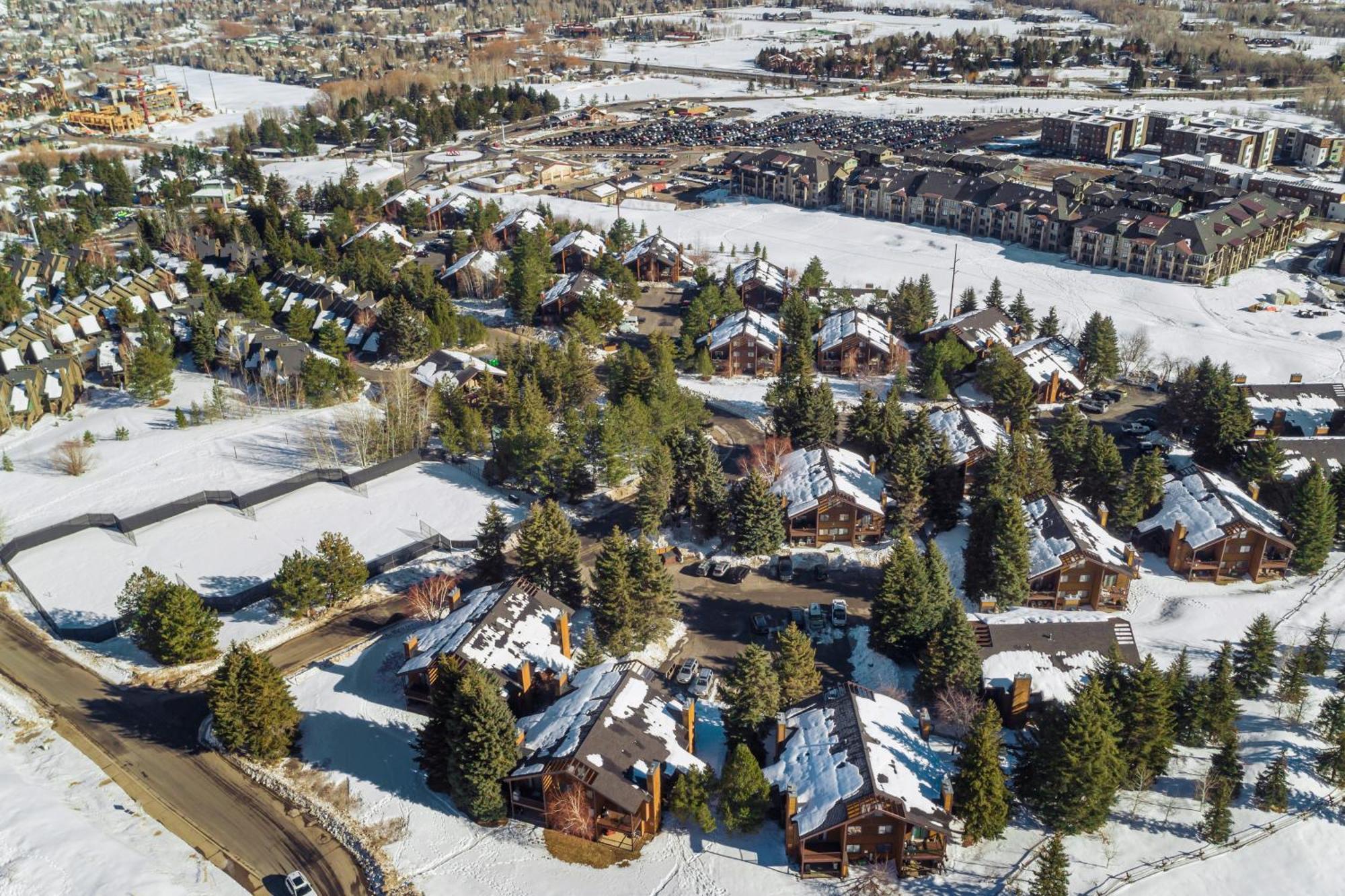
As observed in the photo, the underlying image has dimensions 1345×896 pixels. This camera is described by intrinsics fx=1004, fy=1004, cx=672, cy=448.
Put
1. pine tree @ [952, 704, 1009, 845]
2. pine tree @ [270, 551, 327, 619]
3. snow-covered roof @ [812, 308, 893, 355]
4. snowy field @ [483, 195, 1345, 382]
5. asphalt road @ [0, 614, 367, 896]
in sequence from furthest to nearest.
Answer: snowy field @ [483, 195, 1345, 382]
snow-covered roof @ [812, 308, 893, 355]
pine tree @ [270, 551, 327, 619]
asphalt road @ [0, 614, 367, 896]
pine tree @ [952, 704, 1009, 845]

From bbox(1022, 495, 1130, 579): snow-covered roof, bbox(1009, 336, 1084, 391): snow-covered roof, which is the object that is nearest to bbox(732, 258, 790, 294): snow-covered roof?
bbox(1009, 336, 1084, 391): snow-covered roof

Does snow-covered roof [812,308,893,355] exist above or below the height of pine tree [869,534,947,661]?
above

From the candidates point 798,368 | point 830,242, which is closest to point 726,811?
point 798,368

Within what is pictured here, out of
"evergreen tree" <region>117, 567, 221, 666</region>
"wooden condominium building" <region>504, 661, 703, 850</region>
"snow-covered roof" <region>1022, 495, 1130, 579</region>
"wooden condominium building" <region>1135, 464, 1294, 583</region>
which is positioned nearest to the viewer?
"wooden condominium building" <region>504, 661, 703, 850</region>

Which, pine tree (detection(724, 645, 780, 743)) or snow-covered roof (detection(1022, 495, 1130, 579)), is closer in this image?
pine tree (detection(724, 645, 780, 743))

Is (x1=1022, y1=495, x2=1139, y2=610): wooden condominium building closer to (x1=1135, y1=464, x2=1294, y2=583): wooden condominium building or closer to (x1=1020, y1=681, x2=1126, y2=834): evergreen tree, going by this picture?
(x1=1135, y1=464, x2=1294, y2=583): wooden condominium building

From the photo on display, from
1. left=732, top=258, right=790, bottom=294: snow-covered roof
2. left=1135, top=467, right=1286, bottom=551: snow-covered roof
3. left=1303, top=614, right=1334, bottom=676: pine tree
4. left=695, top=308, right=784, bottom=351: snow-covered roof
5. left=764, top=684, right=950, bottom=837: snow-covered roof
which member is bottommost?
left=1303, top=614, right=1334, bottom=676: pine tree
